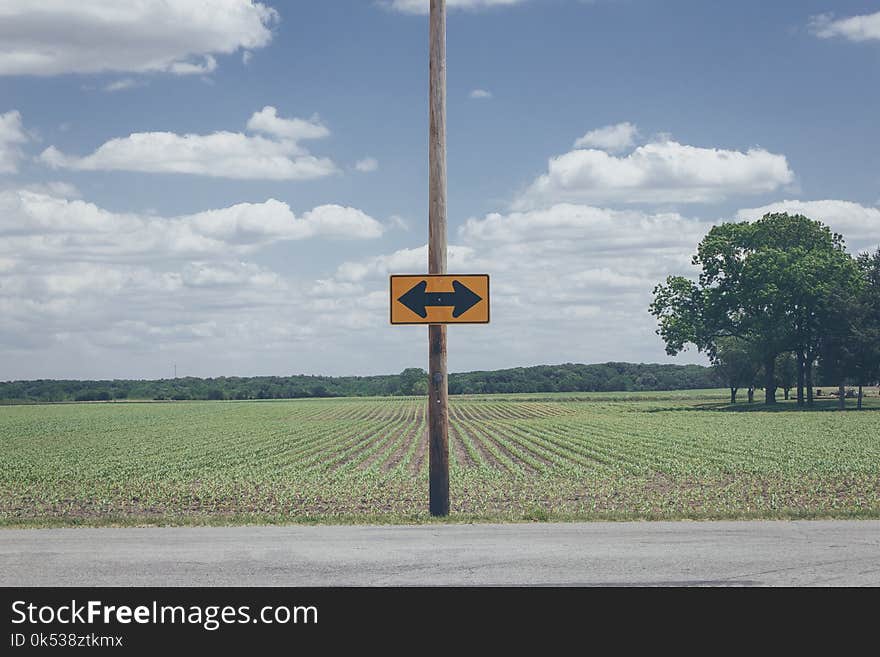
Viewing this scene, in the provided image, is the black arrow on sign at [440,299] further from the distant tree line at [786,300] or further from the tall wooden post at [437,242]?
the distant tree line at [786,300]

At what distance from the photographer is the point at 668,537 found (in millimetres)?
10312

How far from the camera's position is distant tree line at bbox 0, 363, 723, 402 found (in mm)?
161750

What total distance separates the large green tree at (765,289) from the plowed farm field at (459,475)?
27482 mm

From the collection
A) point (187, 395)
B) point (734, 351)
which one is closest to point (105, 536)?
point (734, 351)

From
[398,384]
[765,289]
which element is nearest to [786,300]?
[765,289]

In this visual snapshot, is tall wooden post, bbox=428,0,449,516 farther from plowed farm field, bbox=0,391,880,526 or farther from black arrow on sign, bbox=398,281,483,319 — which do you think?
plowed farm field, bbox=0,391,880,526

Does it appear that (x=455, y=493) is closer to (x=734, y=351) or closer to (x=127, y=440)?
(x=127, y=440)

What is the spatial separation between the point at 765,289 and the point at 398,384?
115 metres

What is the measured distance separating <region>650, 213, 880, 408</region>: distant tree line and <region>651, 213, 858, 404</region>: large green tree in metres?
0.08

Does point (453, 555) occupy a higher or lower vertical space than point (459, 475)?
higher

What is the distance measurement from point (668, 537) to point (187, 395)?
160 metres

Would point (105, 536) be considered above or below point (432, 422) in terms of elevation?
below

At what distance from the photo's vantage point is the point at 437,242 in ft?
42.7

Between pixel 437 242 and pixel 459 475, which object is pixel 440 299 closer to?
pixel 437 242
